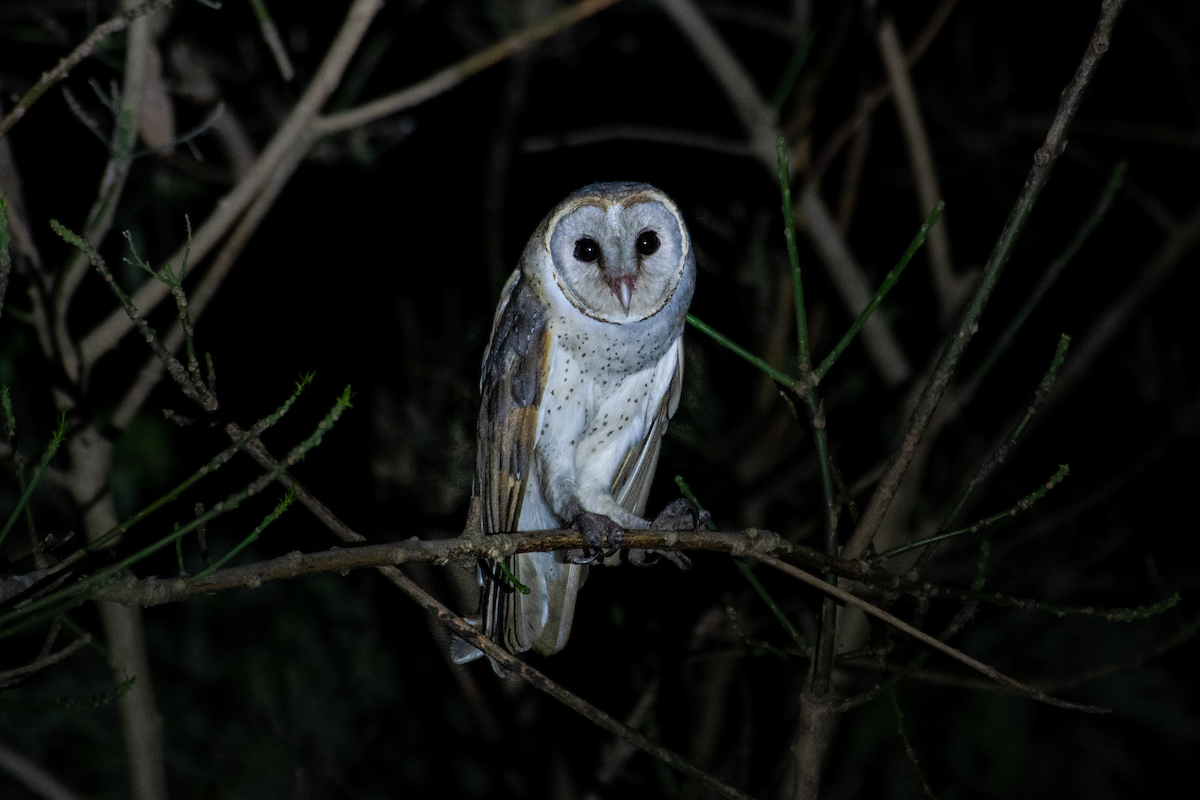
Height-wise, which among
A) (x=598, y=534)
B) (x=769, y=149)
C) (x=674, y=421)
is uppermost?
(x=769, y=149)

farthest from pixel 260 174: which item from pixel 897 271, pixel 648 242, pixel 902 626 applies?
pixel 902 626

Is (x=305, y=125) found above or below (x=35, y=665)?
above

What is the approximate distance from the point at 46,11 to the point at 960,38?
118 inches

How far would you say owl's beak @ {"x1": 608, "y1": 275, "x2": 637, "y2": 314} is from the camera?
1672 mm

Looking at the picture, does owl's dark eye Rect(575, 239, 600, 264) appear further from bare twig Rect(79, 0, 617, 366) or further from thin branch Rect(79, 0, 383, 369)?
thin branch Rect(79, 0, 383, 369)

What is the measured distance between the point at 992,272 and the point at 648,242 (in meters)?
0.68

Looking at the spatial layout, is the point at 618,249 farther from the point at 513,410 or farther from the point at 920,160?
the point at 920,160

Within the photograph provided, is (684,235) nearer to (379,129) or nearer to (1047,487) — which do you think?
(1047,487)

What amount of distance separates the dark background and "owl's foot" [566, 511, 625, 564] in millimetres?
521

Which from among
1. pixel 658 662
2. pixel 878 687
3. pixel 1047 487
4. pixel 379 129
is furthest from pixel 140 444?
pixel 1047 487

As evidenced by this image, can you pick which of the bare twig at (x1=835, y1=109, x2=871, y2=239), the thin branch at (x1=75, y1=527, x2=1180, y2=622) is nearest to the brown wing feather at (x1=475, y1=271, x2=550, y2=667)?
the thin branch at (x1=75, y1=527, x2=1180, y2=622)

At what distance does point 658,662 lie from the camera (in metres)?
2.36

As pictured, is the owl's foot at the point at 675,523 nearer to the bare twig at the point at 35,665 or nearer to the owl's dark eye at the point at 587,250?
the owl's dark eye at the point at 587,250

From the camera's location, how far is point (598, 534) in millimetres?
1532
